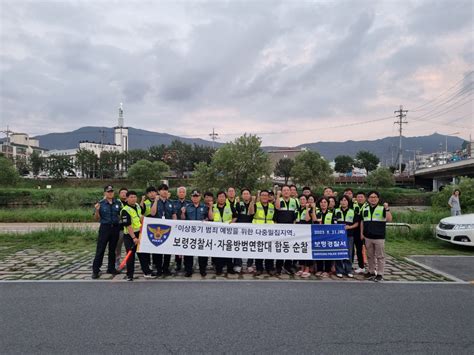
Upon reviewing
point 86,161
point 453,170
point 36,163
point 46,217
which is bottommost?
point 46,217

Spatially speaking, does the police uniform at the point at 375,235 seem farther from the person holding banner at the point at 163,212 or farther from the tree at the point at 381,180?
the tree at the point at 381,180

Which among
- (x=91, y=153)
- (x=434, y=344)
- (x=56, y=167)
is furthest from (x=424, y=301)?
(x=91, y=153)

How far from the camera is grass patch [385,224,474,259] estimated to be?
32.7 feet

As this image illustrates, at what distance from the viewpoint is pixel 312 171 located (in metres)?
51.8

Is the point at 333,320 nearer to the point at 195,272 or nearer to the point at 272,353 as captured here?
the point at 272,353

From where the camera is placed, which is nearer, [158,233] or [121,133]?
[158,233]

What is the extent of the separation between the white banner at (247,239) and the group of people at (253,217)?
21 centimetres

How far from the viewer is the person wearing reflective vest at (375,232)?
7012 mm

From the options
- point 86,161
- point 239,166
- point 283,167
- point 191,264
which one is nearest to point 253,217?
point 191,264

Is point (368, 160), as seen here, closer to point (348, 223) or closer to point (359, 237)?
point (359, 237)

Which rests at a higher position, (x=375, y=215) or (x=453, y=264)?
(x=375, y=215)

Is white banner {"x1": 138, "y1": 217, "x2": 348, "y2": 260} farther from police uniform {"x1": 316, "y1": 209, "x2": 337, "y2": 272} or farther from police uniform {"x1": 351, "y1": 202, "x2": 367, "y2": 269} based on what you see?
police uniform {"x1": 351, "y1": 202, "x2": 367, "y2": 269}

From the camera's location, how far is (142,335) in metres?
4.26

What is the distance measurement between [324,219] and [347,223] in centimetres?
49
